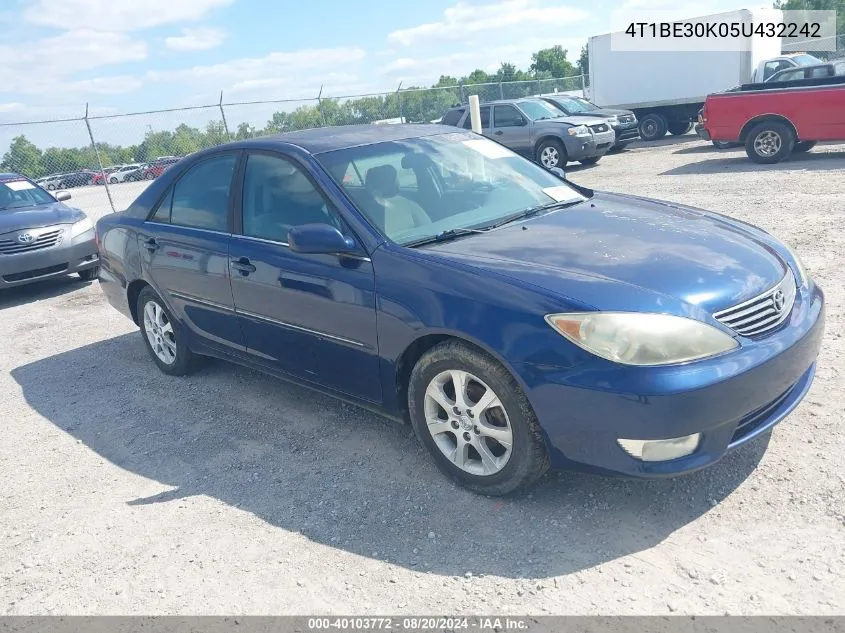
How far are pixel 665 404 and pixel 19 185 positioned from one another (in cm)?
972

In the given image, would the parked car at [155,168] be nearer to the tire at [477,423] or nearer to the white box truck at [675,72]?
the white box truck at [675,72]

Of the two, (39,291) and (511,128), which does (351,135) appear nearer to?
(39,291)

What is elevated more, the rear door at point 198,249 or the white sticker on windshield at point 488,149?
the white sticker on windshield at point 488,149

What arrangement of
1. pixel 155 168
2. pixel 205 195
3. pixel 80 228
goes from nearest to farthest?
pixel 205 195 → pixel 80 228 → pixel 155 168

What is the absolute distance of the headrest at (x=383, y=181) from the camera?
152 inches

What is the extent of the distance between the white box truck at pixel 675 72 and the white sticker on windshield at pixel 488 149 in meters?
16.2

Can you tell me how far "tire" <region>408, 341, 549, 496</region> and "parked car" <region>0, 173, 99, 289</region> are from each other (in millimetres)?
6891

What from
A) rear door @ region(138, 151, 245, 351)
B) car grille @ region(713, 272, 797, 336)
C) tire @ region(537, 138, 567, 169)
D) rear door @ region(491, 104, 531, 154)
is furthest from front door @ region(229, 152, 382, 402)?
rear door @ region(491, 104, 531, 154)

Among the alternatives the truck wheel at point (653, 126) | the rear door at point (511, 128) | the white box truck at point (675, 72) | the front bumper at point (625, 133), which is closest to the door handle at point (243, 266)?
the rear door at point (511, 128)

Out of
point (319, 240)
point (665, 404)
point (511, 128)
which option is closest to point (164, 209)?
point (319, 240)

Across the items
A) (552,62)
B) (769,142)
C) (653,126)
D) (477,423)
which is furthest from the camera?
(552,62)

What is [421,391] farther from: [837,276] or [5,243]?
[5,243]

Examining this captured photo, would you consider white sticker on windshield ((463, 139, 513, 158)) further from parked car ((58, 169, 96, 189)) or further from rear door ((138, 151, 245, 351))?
parked car ((58, 169, 96, 189))

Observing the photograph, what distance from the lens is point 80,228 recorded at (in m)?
9.09
